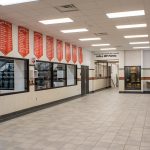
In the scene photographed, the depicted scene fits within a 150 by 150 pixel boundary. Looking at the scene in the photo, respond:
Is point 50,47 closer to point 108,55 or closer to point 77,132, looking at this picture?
point 77,132

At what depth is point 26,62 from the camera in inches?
373

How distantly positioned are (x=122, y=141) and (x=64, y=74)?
8.26 metres

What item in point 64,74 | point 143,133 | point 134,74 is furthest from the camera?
point 134,74

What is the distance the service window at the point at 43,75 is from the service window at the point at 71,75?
2636mm

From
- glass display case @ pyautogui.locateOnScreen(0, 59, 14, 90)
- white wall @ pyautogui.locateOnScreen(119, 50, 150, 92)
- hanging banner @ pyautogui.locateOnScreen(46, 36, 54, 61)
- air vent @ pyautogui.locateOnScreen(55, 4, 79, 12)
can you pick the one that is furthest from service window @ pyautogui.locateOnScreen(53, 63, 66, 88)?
white wall @ pyautogui.locateOnScreen(119, 50, 150, 92)

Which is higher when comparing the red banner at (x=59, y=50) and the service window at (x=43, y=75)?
the red banner at (x=59, y=50)

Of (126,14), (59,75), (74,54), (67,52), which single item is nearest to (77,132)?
(126,14)

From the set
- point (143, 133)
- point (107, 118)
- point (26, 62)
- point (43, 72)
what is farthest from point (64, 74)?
point (143, 133)

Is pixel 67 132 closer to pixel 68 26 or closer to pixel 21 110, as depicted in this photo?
pixel 21 110

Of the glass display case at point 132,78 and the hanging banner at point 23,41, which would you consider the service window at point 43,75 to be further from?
the glass display case at point 132,78

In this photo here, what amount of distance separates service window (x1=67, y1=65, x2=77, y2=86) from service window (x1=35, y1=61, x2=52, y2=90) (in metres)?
2.64

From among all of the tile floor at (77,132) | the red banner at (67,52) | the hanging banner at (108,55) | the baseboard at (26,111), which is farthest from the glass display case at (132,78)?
the tile floor at (77,132)

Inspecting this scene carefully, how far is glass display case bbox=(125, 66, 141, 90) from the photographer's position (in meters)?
18.1

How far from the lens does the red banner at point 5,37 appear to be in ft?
26.0
